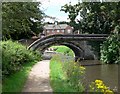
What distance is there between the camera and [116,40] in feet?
124

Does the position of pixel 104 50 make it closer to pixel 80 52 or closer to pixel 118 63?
pixel 118 63

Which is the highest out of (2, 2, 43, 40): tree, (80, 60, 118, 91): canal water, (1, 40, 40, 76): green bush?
(2, 2, 43, 40): tree

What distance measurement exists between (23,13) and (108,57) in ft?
81.3

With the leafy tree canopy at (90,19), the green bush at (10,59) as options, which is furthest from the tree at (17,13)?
the leafy tree canopy at (90,19)

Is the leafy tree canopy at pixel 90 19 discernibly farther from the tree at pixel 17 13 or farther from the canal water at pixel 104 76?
the tree at pixel 17 13

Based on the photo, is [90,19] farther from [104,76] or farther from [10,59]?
[10,59]

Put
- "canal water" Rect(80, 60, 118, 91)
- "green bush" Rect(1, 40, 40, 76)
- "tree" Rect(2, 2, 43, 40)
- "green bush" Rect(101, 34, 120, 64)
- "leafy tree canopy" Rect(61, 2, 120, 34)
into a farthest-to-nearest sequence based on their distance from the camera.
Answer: "leafy tree canopy" Rect(61, 2, 120, 34) → "green bush" Rect(101, 34, 120, 64) → "canal water" Rect(80, 60, 118, 91) → "green bush" Rect(1, 40, 40, 76) → "tree" Rect(2, 2, 43, 40)

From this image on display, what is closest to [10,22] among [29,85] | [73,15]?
[29,85]

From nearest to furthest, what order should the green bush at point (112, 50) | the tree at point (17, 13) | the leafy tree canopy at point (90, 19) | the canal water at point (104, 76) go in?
the tree at point (17, 13) < the canal water at point (104, 76) < the green bush at point (112, 50) < the leafy tree canopy at point (90, 19)

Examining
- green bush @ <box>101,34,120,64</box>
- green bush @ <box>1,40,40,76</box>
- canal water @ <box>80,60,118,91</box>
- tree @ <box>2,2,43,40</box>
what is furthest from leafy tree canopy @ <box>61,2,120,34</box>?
tree @ <box>2,2,43,40</box>

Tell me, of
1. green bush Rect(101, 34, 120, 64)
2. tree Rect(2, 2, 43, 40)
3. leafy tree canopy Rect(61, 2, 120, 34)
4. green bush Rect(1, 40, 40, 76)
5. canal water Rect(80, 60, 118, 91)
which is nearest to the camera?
tree Rect(2, 2, 43, 40)

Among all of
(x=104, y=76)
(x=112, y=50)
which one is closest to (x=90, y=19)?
(x=112, y=50)

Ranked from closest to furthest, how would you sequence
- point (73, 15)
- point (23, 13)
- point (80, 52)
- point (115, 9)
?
point (23, 13) → point (115, 9) → point (73, 15) → point (80, 52)

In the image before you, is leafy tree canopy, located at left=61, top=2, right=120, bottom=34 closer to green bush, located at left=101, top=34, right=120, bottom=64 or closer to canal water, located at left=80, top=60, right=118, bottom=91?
green bush, located at left=101, top=34, right=120, bottom=64
